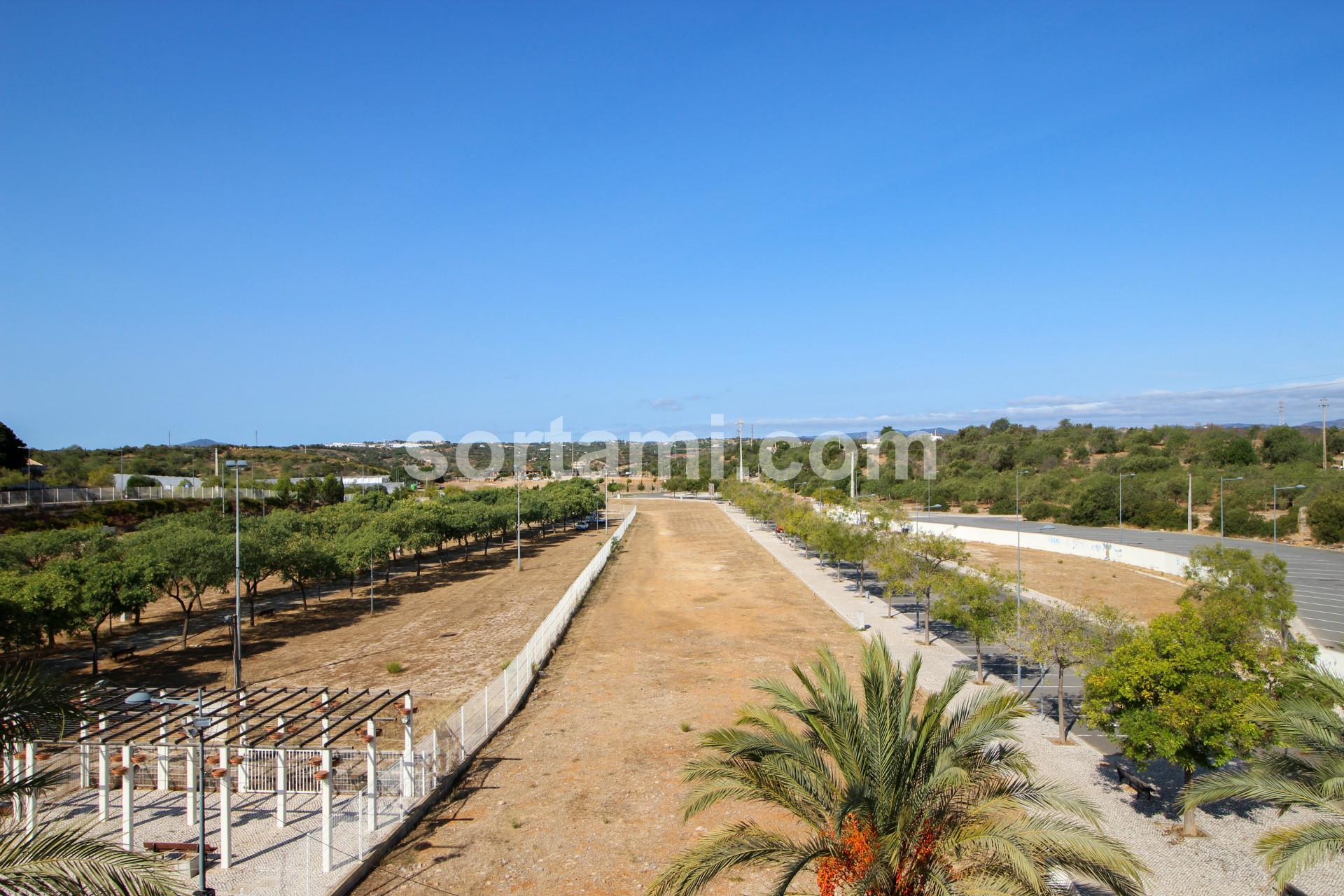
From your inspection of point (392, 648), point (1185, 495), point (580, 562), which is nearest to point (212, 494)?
point (580, 562)

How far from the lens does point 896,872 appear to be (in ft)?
30.5

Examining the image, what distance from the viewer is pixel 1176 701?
1434cm

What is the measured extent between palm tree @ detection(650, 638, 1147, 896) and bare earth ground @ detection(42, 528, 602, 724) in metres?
15.0

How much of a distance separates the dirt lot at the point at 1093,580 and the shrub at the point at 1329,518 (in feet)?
71.7

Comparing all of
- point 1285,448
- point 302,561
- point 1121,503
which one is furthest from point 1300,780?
point 1285,448

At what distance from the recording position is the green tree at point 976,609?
2525 centimetres

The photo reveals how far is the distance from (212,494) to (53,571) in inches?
2303

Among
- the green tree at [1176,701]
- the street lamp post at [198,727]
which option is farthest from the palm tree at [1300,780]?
the street lamp post at [198,727]

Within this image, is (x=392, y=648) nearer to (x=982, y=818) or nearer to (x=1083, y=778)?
(x=1083, y=778)

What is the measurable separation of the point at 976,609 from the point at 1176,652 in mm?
11070

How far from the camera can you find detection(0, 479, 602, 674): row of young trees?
2761 centimetres

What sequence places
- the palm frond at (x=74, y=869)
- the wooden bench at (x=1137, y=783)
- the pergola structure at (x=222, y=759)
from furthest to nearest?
the wooden bench at (x=1137, y=783)
the pergola structure at (x=222, y=759)
the palm frond at (x=74, y=869)

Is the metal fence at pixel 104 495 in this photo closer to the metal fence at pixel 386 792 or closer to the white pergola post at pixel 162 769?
the metal fence at pixel 386 792

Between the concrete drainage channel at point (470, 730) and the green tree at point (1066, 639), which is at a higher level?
the green tree at point (1066, 639)
